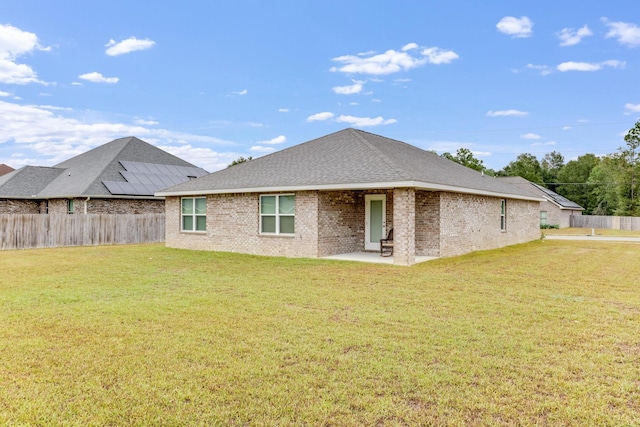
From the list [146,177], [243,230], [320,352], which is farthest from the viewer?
[146,177]

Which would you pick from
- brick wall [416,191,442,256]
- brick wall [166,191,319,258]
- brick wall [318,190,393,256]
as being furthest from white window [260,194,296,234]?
brick wall [416,191,442,256]

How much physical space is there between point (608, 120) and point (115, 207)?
151ft

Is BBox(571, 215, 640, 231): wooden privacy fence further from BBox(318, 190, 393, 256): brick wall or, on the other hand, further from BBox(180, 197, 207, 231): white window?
BBox(180, 197, 207, 231): white window

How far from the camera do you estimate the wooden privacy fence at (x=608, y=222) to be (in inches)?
1538

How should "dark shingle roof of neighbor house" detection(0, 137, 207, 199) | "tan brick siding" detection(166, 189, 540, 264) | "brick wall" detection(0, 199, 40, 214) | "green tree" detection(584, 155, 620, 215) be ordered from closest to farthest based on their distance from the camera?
1. "tan brick siding" detection(166, 189, 540, 264)
2. "dark shingle roof of neighbor house" detection(0, 137, 207, 199)
3. "brick wall" detection(0, 199, 40, 214)
4. "green tree" detection(584, 155, 620, 215)

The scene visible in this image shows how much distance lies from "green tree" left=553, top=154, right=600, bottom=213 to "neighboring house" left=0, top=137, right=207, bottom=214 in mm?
57058

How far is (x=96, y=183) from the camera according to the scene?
23328 millimetres

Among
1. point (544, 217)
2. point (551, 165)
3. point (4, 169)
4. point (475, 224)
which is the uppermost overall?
point (551, 165)

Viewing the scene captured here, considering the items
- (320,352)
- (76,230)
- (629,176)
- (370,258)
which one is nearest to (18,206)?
(76,230)

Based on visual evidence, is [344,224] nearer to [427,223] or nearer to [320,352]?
[427,223]

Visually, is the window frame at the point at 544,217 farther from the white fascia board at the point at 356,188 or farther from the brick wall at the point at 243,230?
the brick wall at the point at 243,230

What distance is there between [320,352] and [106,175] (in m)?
23.4

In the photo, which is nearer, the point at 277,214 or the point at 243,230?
the point at 277,214

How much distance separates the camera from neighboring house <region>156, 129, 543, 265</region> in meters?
13.1
